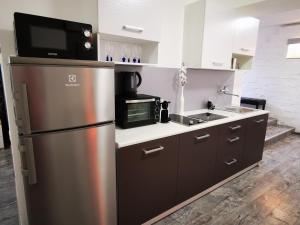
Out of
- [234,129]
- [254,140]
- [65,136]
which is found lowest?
[254,140]

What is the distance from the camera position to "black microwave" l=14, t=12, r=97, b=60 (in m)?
1.17

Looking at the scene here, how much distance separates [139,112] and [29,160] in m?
0.99

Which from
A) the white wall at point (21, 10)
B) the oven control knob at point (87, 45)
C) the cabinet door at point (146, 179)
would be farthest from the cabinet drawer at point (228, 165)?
the white wall at point (21, 10)

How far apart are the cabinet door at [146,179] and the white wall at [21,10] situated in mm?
832

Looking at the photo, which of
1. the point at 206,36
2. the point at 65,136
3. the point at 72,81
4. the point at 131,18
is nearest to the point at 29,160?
the point at 65,136

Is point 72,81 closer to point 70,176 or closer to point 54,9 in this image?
point 70,176

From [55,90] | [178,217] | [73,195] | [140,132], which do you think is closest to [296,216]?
[178,217]

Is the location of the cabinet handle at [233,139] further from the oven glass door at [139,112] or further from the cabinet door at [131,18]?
the cabinet door at [131,18]

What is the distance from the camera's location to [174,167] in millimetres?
1880

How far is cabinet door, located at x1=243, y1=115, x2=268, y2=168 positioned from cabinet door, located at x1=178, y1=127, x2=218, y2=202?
0.78 metres

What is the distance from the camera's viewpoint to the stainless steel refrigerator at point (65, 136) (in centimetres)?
106

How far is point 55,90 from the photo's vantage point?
3.62ft

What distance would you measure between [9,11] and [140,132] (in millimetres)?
1294

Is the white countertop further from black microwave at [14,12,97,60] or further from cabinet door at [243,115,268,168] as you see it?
cabinet door at [243,115,268,168]
